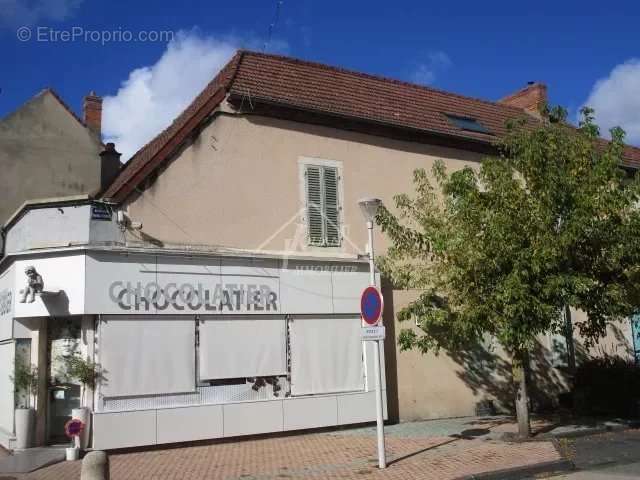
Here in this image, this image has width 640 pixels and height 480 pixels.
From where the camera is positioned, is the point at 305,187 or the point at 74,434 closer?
the point at 74,434

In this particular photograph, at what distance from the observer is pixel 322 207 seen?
14180 mm

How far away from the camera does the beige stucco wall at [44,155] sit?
17734 millimetres

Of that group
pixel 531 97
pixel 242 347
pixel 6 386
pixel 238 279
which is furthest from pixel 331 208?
pixel 531 97

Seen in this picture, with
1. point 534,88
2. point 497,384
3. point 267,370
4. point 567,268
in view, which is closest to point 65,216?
point 267,370

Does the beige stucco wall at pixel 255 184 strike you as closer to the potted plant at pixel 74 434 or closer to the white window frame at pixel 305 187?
the white window frame at pixel 305 187

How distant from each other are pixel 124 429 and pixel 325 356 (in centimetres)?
419

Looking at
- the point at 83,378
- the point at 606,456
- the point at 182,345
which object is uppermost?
the point at 182,345

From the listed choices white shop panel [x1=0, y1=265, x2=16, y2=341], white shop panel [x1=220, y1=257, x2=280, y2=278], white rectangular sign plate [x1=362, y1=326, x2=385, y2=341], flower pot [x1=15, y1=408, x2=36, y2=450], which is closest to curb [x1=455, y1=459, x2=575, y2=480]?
white rectangular sign plate [x1=362, y1=326, x2=385, y2=341]

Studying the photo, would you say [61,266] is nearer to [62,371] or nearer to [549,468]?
[62,371]

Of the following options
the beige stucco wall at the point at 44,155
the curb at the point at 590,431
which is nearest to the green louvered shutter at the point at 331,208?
the curb at the point at 590,431

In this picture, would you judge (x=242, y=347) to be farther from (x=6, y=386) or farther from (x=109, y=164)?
(x=109, y=164)

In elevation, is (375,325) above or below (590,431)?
above

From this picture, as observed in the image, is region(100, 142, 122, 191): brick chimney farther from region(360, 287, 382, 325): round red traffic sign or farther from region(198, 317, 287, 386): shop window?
region(360, 287, 382, 325): round red traffic sign

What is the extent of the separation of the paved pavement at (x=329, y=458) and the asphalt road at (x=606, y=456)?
1.56 feet
